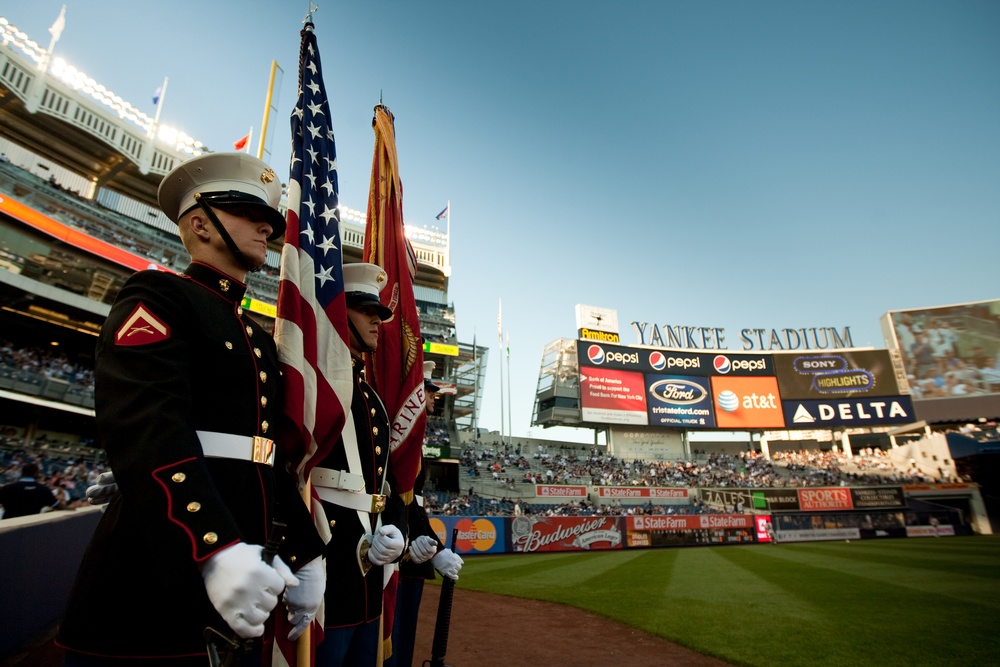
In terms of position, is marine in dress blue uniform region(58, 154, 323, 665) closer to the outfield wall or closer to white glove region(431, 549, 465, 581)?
white glove region(431, 549, 465, 581)

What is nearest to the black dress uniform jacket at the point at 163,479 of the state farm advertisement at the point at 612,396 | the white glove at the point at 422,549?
the white glove at the point at 422,549

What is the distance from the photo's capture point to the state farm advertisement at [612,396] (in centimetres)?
3606

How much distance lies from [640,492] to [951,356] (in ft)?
102

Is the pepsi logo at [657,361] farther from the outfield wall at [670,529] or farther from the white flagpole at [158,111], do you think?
the white flagpole at [158,111]

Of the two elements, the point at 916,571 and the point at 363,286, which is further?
the point at 916,571

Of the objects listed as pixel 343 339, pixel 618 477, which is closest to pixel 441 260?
pixel 618 477

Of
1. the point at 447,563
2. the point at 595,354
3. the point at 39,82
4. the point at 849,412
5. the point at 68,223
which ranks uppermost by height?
the point at 39,82

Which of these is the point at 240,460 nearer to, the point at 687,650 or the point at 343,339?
the point at 343,339

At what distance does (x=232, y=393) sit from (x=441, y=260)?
44.3m

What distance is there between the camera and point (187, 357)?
1790mm

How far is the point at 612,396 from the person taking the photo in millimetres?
36906

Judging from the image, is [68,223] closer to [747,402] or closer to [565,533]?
[565,533]

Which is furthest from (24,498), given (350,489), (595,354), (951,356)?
(951,356)

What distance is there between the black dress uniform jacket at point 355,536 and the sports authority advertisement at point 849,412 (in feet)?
143
